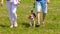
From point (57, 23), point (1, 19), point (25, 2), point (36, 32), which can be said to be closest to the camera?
point (36, 32)

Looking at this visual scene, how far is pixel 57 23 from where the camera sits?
1252 cm

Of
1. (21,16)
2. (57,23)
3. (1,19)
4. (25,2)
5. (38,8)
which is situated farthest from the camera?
(25,2)

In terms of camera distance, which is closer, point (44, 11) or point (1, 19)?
point (44, 11)

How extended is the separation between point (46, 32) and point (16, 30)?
3.95 feet

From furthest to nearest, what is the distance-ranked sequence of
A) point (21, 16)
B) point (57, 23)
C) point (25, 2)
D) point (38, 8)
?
point (25, 2)
point (21, 16)
point (57, 23)
point (38, 8)

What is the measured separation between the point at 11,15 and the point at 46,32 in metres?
1.60

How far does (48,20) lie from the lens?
1328 cm

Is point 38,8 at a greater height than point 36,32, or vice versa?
point 38,8

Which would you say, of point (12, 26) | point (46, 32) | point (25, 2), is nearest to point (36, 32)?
point (46, 32)

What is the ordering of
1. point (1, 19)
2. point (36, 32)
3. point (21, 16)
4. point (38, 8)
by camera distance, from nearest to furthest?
1. point (36, 32)
2. point (38, 8)
3. point (1, 19)
4. point (21, 16)

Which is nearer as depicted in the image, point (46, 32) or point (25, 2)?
point (46, 32)

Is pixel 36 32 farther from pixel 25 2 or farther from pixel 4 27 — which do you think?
pixel 25 2

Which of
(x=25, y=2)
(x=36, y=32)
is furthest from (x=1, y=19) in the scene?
(x=25, y=2)

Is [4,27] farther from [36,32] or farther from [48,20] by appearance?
[48,20]
